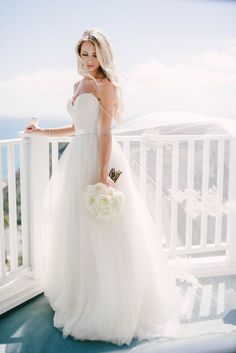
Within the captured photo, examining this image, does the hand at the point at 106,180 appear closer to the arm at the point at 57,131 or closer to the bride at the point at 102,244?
the bride at the point at 102,244

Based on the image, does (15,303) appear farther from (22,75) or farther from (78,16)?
(22,75)

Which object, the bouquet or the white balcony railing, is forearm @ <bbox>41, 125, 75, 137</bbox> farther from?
the bouquet

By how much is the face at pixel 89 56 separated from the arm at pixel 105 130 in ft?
0.40

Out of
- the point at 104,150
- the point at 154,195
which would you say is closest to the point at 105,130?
the point at 104,150

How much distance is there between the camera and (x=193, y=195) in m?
2.67

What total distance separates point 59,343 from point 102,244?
20.3 inches

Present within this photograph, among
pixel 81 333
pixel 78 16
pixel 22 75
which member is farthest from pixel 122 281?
pixel 22 75

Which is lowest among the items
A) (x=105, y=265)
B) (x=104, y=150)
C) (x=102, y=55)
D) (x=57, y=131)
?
(x=105, y=265)

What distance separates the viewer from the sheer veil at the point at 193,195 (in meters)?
2.32

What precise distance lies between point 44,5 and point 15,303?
2312 mm

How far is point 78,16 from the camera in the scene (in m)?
3.01

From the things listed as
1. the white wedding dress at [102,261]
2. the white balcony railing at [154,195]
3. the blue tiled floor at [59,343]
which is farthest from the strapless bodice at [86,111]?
the blue tiled floor at [59,343]

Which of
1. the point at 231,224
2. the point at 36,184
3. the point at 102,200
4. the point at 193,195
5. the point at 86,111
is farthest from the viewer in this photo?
the point at 231,224

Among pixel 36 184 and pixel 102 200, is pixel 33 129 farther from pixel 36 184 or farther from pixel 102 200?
pixel 102 200
